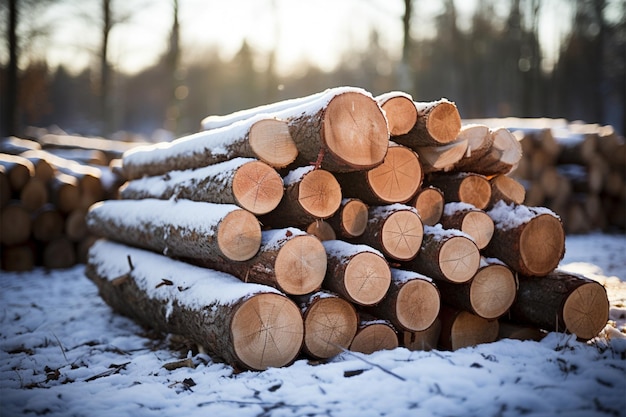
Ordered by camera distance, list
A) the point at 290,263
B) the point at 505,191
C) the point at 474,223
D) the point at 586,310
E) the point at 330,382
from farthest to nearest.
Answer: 1. the point at 505,191
2. the point at 474,223
3. the point at 586,310
4. the point at 290,263
5. the point at 330,382

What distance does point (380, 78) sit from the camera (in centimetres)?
3625

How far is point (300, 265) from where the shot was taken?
3.36 metres

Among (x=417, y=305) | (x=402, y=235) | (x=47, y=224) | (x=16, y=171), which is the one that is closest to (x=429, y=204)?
(x=402, y=235)

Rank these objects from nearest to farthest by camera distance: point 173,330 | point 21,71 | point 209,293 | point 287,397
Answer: point 287,397
point 209,293
point 173,330
point 21,71

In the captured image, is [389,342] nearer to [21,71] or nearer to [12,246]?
[12,246]

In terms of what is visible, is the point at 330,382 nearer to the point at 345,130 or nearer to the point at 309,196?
the point at 309,196

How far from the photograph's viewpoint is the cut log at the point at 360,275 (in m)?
3.36

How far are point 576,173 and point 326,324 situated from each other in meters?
8.54

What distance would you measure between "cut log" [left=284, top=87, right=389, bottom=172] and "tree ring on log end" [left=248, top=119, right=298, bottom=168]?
18 centimetres

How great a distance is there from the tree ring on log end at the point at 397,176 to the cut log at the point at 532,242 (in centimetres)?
82

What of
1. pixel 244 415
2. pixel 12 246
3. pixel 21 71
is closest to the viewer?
pixel 244 415

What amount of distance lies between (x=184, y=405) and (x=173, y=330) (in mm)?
1289

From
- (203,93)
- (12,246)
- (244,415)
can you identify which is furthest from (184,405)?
(203,93)

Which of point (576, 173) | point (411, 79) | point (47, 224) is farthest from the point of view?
point (411, 79)
